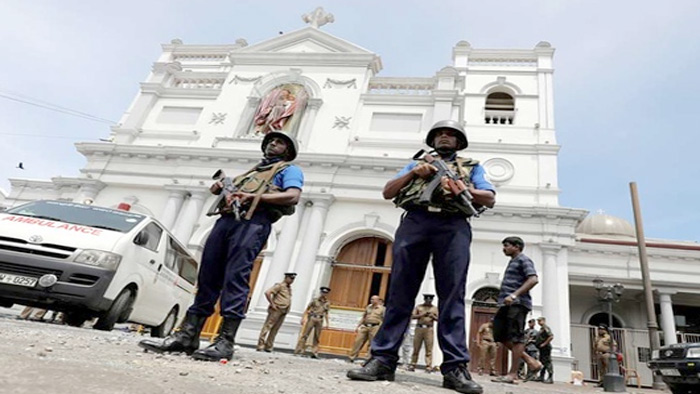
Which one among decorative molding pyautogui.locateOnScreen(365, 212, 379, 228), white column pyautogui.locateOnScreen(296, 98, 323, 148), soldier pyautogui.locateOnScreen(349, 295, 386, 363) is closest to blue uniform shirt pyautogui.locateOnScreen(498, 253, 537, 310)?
soldier pyautogui.locateOnScreen(349, 295, 386, 363)

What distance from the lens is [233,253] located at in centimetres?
315

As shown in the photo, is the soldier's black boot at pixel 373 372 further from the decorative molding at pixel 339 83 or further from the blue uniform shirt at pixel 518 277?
the decorative molding at pixel 339 83

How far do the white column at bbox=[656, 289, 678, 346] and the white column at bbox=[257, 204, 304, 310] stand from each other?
1361cm

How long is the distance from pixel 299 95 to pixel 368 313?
1039 centimetres

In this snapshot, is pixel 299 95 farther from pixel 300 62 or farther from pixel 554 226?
pixel 554 226

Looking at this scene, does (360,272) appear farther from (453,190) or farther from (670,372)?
(453,190)

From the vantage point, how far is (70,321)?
543 cm

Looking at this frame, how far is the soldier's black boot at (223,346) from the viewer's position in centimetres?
281

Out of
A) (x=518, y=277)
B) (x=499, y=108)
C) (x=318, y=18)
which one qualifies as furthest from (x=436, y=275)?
(x=318, y=18)

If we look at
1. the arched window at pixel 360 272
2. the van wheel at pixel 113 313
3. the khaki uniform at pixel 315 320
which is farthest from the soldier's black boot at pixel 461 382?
the arched window at pixel 360 272

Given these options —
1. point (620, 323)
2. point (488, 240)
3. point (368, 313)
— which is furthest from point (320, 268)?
point (620, 323)

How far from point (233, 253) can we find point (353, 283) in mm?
10658

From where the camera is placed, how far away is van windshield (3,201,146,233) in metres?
5.43

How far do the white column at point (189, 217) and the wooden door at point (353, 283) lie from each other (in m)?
5.17
